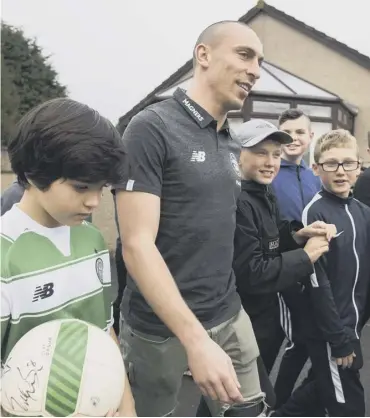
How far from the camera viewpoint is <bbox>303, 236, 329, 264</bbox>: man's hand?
7.88 feet

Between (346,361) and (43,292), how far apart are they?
174cm

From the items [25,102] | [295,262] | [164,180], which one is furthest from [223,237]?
[25,102]

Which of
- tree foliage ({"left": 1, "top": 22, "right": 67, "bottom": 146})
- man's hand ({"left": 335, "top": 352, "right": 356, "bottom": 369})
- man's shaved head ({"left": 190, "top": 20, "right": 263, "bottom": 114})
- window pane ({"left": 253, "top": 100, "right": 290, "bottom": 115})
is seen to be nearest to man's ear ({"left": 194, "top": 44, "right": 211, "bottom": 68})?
man's shaved head ({"left": 190, "top": 20, "right": 263, "bottom": 114})

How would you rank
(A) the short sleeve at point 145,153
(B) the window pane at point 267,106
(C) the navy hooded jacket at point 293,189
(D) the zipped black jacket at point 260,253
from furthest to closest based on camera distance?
(B) the window pane at point 267,106 → (C) the navy hooded jacket at point 293,189 → (D) the zipped black jacket at point 260,253 → (A) the short sleeve at point 145,153

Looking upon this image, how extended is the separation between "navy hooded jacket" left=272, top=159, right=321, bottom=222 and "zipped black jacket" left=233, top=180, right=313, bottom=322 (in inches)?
25.4

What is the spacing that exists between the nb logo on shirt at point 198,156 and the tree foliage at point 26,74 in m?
16.6

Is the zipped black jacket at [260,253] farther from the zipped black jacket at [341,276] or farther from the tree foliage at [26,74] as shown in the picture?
the tree foliage at [26,74]

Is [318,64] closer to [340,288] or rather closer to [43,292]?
[340,288]

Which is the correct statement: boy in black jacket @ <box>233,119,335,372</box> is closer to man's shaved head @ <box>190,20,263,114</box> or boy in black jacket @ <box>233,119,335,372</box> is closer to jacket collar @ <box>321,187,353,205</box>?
jacket collar @ <box>321,187,353,205</box>

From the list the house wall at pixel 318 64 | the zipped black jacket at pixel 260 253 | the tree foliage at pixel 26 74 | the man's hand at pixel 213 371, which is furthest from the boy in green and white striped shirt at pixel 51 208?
the tree foliage at pixel 26 74

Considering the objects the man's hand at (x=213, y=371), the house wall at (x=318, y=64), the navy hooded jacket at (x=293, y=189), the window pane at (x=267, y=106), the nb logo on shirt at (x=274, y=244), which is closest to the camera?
the man's hand at (x=213, y=371)

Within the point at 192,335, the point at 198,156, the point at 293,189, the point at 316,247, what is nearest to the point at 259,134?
the point at 316,247

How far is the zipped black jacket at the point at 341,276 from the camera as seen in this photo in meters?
2.54

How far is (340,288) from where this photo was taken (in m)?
2.62
